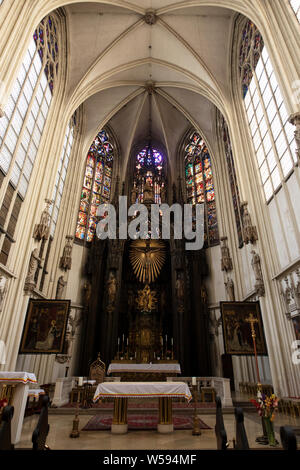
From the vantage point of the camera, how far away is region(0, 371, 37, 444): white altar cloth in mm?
5223

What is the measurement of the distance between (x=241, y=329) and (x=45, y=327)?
7.62m

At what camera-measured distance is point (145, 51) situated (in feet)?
58.6

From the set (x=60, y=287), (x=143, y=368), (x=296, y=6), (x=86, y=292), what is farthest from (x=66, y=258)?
(x=296, y=6)

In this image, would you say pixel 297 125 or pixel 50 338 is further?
pixel 50 338

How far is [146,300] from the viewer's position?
58.1ft

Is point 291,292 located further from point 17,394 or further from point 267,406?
point 17,394

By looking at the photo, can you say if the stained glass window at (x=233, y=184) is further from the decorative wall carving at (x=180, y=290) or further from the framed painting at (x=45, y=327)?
the framed painting at (x=45, y=327)

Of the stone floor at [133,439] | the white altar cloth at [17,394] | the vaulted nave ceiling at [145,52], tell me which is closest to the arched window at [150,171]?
the vaulted nave ceiling at [145,52]

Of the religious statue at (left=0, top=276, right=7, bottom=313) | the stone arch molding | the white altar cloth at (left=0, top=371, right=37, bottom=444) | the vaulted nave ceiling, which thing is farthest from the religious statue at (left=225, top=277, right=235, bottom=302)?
the white altar cloth at (left=0, top=371, right=37, bottom=444)

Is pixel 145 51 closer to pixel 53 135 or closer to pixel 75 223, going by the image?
pixel 53 135

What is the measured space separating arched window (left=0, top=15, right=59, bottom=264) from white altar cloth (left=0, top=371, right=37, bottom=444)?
559cm

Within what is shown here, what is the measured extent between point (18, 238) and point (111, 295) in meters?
7.28

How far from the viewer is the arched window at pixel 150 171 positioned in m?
23.4
